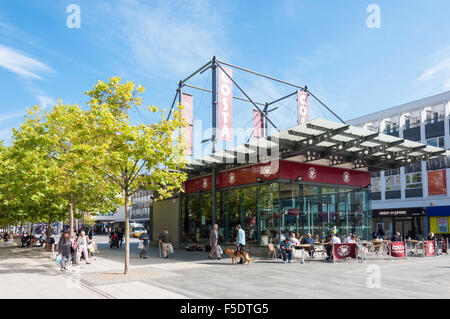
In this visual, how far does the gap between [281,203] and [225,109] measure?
5694mm

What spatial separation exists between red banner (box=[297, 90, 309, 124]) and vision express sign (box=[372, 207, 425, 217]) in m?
22.2

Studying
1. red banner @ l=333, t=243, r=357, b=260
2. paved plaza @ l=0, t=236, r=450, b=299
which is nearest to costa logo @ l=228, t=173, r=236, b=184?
red banner @ l=333, t=243, r=357, b=260

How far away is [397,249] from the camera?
1945 cm

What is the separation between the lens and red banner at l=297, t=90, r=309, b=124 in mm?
23014

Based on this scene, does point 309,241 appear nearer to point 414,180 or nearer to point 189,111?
point 189,111

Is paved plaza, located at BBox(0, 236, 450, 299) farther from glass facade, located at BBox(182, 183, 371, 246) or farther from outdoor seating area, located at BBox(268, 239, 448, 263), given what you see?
glass facade, located at BBox(182, 183, 371, 246)

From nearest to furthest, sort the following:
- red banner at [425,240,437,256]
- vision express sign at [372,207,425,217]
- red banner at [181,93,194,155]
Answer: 1. red banner at [425,240,437,256]
2. red banner at [181,93,194,155]
3. vision express sign at [372,207,425,217]

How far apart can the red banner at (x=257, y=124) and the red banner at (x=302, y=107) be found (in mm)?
3145

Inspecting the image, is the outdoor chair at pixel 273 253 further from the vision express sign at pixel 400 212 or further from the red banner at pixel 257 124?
the vision express sign at pixel 400 212

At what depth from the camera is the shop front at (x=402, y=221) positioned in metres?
38.7

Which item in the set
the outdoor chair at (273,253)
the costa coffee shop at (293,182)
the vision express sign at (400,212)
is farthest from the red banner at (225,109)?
the vision express sign at (400,212)
